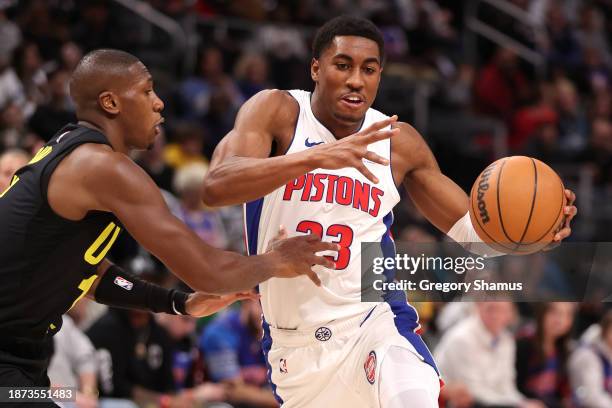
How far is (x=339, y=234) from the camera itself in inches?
198

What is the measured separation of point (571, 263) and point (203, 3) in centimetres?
908

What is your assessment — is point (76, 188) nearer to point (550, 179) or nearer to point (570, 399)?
point (550, 179)

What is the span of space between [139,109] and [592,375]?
634cm

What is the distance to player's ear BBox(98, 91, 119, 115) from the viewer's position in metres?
4.23

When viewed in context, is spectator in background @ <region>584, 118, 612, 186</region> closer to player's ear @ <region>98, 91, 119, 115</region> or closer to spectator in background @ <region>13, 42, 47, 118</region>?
spectator in background @ <region>13, 42, 47, 118</region>

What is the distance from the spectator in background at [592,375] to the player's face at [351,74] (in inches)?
201

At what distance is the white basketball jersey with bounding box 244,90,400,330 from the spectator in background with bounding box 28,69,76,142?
5224mm

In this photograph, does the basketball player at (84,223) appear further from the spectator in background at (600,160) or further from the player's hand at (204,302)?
the spectator in background at (600,160)

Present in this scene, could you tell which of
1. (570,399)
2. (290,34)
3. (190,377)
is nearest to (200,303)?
(190,377)

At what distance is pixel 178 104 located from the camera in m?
12.2

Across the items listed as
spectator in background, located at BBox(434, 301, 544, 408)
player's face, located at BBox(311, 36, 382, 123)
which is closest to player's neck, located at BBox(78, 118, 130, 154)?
player's face, located at BBox(311, 36, 382, 123)

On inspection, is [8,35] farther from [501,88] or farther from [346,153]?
[346,153]

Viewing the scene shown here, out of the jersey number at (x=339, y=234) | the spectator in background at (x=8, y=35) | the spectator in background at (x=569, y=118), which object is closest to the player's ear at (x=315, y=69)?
the jersey number at (x=339, y=234)

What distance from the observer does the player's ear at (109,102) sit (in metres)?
4.23
